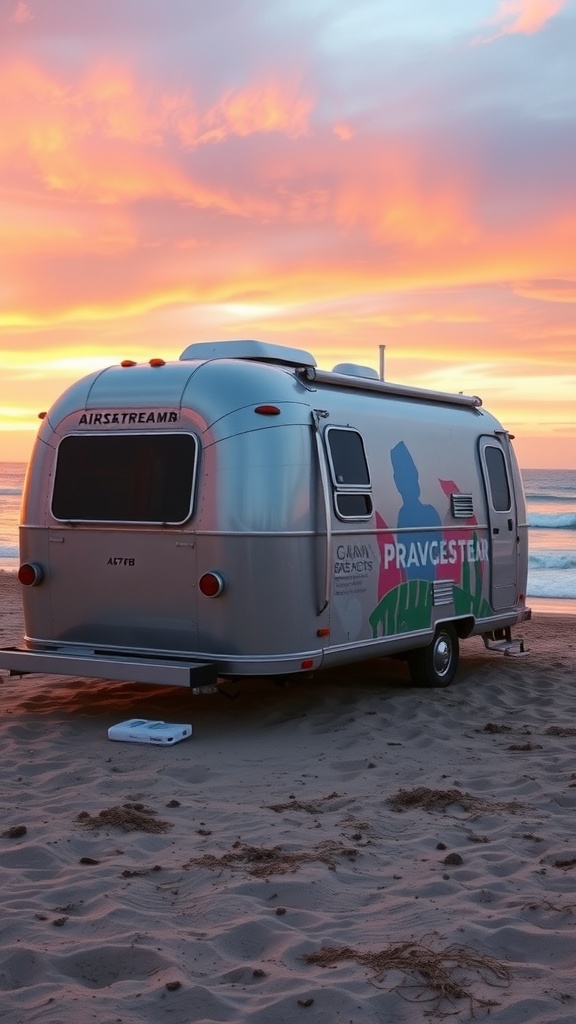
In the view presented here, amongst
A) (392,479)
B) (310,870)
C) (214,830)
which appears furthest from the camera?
(392,479)

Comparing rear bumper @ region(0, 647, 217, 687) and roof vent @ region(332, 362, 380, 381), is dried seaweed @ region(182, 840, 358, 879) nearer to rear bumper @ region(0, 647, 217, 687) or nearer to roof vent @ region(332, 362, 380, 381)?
rear bumper @ region(0, 647, 217, 687)

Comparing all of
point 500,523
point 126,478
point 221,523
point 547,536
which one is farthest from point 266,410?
point 547,536

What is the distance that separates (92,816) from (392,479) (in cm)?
415

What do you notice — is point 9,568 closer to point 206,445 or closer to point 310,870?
point 206,445

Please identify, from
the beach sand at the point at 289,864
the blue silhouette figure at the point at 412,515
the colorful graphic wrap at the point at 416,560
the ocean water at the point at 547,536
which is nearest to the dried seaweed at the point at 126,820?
Result: the beach sand at the point at 289,864

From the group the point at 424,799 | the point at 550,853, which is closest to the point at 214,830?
the point at 424,799

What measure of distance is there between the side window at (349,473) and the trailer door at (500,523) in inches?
92.5

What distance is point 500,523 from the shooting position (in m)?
10.9

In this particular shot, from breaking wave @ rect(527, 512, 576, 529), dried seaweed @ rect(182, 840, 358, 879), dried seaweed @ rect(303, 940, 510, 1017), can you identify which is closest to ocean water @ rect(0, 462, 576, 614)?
breaking wave @ rect(527, 512, 576, 529)

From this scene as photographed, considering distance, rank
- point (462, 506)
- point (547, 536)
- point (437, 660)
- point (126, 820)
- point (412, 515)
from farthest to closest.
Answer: point (547, 536)
point (462, 506)
point (437, 660)
point (412, 515)
point (126, 820)

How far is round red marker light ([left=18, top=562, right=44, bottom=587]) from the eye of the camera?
840cm

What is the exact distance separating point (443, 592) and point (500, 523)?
1.41 meters

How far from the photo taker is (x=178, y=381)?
26.1ft

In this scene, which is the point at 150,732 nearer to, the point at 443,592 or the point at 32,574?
the point at 32,574
